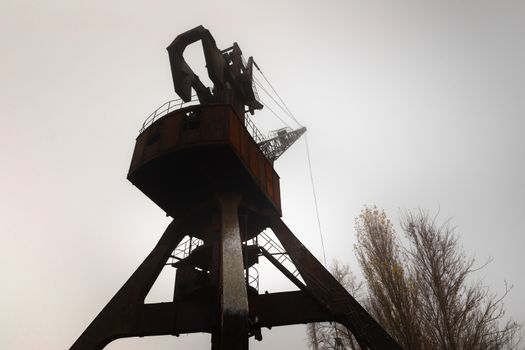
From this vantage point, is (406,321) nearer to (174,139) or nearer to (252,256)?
(252,256)

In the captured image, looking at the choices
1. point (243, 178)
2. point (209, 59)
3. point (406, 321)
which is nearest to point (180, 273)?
point (243, 178)

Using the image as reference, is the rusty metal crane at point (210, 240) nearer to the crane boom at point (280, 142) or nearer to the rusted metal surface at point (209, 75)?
the rusted metal surface at point (209, 75)

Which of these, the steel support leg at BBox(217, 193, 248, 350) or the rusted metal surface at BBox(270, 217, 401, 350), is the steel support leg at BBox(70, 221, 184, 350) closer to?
the steel support leg at BBox(217, 193, 248, 350)

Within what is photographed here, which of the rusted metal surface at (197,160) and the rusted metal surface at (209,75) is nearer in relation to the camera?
the rusted metal surface at (197,160)

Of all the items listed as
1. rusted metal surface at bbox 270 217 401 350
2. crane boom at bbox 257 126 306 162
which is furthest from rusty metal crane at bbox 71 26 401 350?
Answer: crane boom at bbox 257 126 306 162

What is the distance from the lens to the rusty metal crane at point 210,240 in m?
7.88

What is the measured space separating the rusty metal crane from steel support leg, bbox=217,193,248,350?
0.03 m

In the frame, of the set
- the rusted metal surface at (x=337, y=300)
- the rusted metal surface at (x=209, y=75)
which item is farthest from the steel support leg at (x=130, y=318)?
the rusted metal surface at (x=209, y=75)

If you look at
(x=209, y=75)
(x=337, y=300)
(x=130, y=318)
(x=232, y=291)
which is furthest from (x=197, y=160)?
(x=337, y=300)

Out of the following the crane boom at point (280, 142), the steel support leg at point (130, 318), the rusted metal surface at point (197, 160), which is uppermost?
the crane boom at point (280, 142)

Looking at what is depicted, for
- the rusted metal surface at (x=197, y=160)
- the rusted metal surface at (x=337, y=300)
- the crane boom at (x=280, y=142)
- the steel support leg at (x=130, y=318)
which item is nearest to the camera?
the rusted metal surface at (x=337, y=300)

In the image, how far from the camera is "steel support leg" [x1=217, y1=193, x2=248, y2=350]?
566 centimetres

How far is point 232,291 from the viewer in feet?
21.0

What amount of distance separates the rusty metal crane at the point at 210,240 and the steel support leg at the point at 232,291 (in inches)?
1.0
